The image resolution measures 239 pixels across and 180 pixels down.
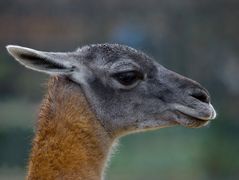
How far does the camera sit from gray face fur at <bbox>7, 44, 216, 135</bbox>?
928 centimetres

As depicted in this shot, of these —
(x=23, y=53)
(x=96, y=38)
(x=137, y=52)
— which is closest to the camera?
(x=23, y=53)

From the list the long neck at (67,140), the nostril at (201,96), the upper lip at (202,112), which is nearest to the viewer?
Answer: the long neck at (67,140)

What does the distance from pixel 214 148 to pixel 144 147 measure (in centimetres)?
127

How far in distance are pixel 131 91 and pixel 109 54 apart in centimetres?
39

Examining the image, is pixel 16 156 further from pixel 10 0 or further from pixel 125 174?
pixel 10 0

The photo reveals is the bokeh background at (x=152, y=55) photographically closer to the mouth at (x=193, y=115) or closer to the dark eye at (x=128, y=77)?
the dark eye at (x=128, y=77)

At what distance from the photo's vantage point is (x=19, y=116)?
18219 millimetres

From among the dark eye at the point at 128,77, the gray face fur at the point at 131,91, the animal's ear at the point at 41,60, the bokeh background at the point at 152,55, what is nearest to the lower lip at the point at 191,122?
the gray face fur at the point at 131,91

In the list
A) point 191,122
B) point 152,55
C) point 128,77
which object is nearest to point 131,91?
point 128,77

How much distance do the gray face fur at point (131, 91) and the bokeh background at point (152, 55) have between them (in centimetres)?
676

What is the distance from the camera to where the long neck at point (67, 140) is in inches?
348

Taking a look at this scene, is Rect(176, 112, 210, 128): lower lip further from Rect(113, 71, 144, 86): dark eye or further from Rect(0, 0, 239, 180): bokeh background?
Rect(0, 0, 239, 180): bokeh background

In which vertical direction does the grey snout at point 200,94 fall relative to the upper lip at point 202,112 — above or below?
above

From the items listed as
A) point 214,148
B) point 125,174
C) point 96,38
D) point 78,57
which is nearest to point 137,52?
point 78,57
